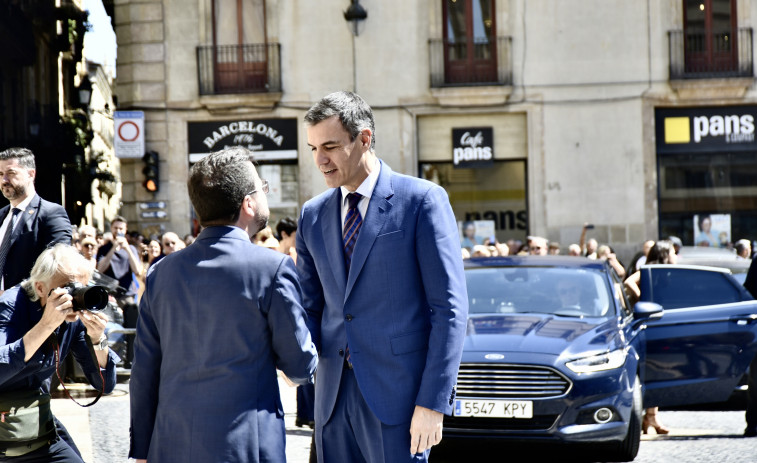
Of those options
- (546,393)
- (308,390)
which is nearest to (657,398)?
(546,393)

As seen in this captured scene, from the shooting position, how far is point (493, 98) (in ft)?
72.7

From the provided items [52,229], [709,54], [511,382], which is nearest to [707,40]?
[709,54]

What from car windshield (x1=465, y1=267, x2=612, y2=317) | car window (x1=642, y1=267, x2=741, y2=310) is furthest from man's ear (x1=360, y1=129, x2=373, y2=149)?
car window (x1=642, y1=267, x2=741, y2=310)

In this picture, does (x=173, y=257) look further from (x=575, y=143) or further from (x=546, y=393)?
(x=575, y=143)

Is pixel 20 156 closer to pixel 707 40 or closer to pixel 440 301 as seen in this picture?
pixel 440 301

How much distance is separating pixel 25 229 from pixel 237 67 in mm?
16742

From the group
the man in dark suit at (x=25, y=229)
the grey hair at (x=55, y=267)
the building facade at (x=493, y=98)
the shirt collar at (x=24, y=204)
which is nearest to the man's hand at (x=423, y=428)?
the grey hair at (x=55, y=267)

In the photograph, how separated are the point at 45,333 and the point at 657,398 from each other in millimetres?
5485

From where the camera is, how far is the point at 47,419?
4.50 m

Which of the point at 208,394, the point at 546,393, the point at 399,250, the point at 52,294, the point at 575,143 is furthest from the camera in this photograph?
the point at 575,143

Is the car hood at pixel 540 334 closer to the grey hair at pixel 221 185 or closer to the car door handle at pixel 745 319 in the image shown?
the car door handle at pixel 745 319

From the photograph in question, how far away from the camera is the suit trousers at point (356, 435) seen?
11.3 feet

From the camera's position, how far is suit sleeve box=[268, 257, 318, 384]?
3.20 m

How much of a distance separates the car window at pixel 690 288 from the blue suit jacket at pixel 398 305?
6115 mm
